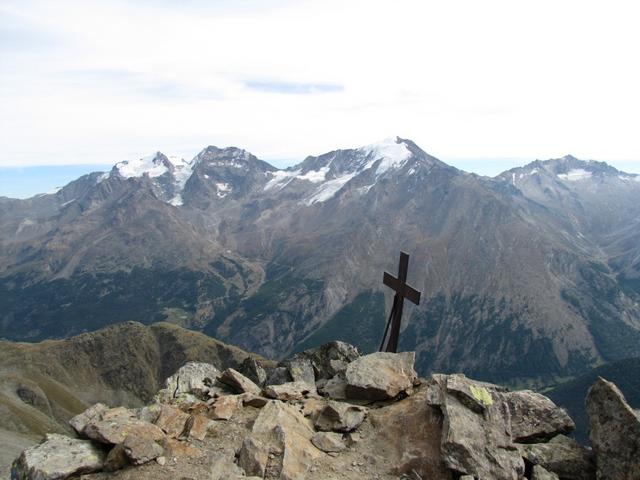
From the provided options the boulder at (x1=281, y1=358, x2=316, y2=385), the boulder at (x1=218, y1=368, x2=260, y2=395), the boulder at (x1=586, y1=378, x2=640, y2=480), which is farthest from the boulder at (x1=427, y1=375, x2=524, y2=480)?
the boulder at (x1=281, y1=358, x2=316, y2=385)

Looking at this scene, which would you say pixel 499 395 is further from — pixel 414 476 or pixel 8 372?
pixel 8 372

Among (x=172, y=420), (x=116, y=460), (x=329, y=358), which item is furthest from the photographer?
(x=329, y=358)

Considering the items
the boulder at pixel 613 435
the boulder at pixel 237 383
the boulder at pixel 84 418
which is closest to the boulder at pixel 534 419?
the boulder at pixel 613 435

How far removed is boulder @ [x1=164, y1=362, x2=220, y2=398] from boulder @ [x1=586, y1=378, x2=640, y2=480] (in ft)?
57.9

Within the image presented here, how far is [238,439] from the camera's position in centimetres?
1930

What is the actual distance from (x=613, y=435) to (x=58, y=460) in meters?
19.8

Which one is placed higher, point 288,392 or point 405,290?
point 405,290

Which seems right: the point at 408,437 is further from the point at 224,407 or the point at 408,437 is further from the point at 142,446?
the point at 142,446

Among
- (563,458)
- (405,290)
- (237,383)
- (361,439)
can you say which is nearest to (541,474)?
(563,458)

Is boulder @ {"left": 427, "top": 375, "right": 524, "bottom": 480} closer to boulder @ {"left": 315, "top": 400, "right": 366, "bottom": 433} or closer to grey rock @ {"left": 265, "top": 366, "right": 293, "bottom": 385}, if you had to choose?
boulder @ {"left": 315, "top": 400, "right": 366, "bottom": 433}

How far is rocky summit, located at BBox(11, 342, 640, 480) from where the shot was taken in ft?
56.5

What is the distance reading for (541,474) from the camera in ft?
58.0

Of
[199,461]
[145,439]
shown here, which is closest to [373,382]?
[199,461]

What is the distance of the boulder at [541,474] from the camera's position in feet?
57.7
